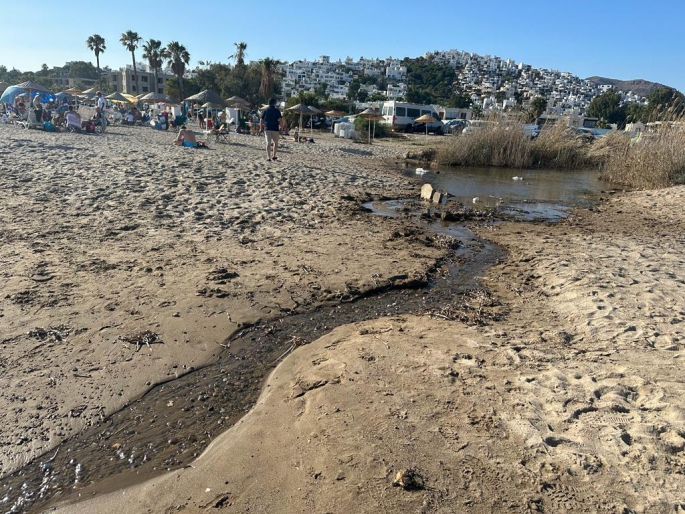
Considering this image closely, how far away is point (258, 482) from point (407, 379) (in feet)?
4.37

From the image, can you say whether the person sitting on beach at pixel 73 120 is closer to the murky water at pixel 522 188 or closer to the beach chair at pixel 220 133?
the beach chair at pixel 220 133

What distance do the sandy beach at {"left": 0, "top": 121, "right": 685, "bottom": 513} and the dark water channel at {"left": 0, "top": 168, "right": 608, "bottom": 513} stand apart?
113 millimetres

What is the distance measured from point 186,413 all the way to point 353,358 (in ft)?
4.40

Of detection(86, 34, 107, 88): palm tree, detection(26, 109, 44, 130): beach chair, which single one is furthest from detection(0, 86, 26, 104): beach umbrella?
detection(86, 34, 107, 88): palm tree

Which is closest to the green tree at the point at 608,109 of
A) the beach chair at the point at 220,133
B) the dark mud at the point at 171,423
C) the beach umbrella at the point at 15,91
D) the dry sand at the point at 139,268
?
the beach chair at the point at 220,133

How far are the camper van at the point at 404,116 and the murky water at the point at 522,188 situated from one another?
28419mm

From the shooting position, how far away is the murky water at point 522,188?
11688mm

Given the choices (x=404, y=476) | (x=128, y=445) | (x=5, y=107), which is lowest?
(x=128, y=445)

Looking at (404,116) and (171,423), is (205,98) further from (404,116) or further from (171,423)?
(404,116)

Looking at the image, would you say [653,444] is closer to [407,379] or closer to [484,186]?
[407,379]

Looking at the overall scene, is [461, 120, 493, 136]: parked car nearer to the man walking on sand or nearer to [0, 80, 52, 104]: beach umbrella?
the man walking on sand

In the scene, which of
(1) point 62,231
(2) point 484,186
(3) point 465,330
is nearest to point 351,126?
(2) point 484,186

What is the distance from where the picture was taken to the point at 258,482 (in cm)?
252

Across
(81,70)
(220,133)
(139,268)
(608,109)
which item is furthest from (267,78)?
(81,70)
